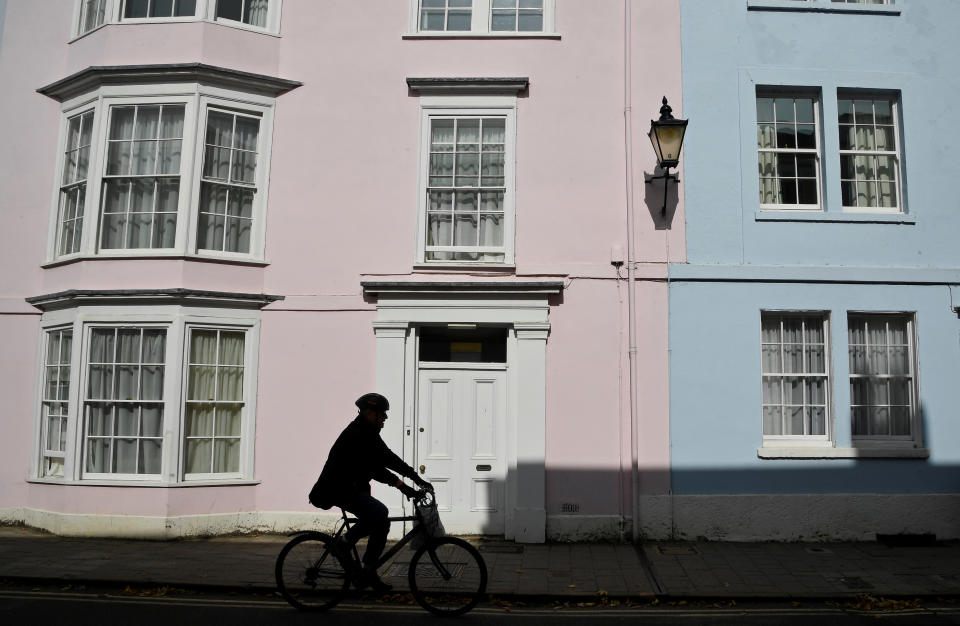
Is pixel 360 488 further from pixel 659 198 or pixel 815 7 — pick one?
pixel 815 7

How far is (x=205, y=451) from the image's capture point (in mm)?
10945

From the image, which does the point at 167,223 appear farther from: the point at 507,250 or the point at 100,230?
the point at 507,250

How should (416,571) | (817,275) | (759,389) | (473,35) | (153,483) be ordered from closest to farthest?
(416,571) < (153,483) < (759,389) < (817,275) < (473,35)

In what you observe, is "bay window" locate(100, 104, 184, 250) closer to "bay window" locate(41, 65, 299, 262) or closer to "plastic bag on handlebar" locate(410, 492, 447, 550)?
"bay window" locate(41, 65, 299, 262)

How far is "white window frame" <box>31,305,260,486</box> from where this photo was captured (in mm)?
10695

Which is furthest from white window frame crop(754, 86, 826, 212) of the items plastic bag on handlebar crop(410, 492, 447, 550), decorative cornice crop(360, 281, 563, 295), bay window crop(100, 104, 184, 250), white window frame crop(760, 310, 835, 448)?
bay window crop(100, 104, 184, 250)

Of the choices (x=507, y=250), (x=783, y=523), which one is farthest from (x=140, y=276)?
(x=783, y=523)

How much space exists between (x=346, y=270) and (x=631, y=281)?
12.9ft

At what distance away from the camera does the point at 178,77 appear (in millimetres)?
11148

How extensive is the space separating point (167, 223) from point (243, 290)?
1430mm

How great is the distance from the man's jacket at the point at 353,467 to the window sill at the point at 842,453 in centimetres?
556

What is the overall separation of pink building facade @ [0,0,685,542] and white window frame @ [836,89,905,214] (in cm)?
250

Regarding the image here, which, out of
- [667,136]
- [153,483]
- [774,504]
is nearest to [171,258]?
[153,483]

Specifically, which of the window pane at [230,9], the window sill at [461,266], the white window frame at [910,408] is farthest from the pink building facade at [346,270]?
the white window frame at [910,408]
